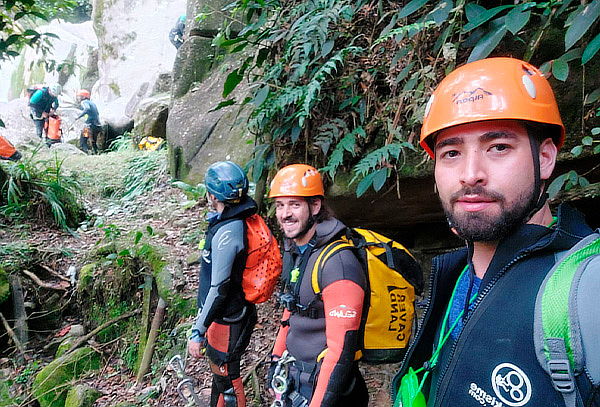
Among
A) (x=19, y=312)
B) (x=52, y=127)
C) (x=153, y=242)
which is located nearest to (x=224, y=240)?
(x=153, y=242)

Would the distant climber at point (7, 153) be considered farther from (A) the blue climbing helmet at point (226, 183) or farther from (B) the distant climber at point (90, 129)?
(A) the blue climbing helmet at point (226, 183)

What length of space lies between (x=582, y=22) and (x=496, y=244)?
1271 millimetres

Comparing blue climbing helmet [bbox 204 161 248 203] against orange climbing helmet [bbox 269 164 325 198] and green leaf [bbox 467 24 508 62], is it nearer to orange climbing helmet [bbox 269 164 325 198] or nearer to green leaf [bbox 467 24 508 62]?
orange climbing helmet [bbox 269 164 325 198]

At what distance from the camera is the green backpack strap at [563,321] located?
85 centimetres

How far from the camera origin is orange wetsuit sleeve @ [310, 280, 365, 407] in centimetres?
236

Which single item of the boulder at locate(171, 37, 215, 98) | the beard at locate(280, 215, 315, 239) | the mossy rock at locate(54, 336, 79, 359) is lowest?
the mossy rock at locate(54, 336, 79, 359)

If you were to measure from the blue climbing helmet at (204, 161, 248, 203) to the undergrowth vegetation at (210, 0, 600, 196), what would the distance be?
0.64 metres

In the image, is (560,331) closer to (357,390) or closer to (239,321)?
(357,390)

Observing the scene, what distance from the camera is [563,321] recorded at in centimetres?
89

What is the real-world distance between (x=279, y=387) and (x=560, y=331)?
228 centimetres

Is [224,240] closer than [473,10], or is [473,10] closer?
[473,10]

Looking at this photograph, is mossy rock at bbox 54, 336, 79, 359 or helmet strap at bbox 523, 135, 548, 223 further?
mossy rock at bbox 54, 336, 79, 359

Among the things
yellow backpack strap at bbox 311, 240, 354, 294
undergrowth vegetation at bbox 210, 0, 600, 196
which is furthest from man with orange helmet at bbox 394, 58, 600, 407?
undergrowth vegetation at bbox 210, 0, 600, 196

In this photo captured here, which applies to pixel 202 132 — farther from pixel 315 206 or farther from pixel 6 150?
pixel 315 206
